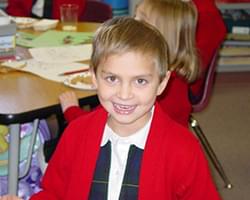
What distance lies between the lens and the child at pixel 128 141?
108 cm

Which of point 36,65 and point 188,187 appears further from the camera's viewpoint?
point 36,65

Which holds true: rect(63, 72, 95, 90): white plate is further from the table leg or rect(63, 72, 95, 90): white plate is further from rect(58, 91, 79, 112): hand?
the table leg

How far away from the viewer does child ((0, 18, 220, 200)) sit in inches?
42.3

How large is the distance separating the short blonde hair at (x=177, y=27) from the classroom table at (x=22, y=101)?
1.24 ft

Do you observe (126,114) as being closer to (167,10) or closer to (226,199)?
(167,10)

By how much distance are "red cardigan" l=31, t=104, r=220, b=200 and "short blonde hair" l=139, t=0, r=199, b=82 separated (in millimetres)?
647

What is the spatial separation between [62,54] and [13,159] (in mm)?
481

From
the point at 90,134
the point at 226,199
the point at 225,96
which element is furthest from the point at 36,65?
the point at 225,96

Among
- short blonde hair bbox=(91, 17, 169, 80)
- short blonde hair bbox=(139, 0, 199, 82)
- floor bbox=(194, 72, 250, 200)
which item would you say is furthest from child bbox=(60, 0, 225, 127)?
floor bbox=(194, 72, 250, 200)

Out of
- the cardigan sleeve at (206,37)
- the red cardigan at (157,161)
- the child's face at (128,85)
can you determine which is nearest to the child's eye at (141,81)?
the child's face at (128,85)

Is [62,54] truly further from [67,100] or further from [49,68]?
[67,100]

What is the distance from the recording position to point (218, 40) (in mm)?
2145

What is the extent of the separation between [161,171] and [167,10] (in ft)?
2.73

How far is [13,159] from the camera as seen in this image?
65.3 inches
